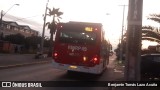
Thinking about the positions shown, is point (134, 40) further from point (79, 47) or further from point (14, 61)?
point (14, 61)

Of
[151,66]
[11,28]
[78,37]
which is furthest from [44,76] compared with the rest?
[11,28]

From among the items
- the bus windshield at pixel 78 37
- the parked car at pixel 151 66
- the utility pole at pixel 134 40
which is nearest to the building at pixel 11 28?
the parked car at pixel 151 66

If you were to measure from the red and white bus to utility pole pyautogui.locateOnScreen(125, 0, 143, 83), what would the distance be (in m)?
8.46

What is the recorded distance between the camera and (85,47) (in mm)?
18438

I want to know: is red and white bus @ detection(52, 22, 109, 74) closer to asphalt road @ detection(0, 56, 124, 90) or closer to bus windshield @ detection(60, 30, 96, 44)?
bus windshield @ detection(60, 30, 96, 44)

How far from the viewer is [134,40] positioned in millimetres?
9766

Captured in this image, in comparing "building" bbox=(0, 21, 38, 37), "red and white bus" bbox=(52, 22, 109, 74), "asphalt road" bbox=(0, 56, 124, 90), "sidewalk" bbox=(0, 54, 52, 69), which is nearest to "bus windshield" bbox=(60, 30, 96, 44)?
"red and white bus" bbox=(52, 22, 109, 74)

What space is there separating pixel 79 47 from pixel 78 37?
58cm

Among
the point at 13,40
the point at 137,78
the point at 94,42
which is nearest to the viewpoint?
the point at 137,78

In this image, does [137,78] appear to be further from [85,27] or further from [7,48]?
[7,48]

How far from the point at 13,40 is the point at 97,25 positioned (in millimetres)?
78951

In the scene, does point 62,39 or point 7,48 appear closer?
point 62,39

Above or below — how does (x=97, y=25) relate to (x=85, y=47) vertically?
above

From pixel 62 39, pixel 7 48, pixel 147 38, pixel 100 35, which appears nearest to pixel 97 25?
pixel 100 35
